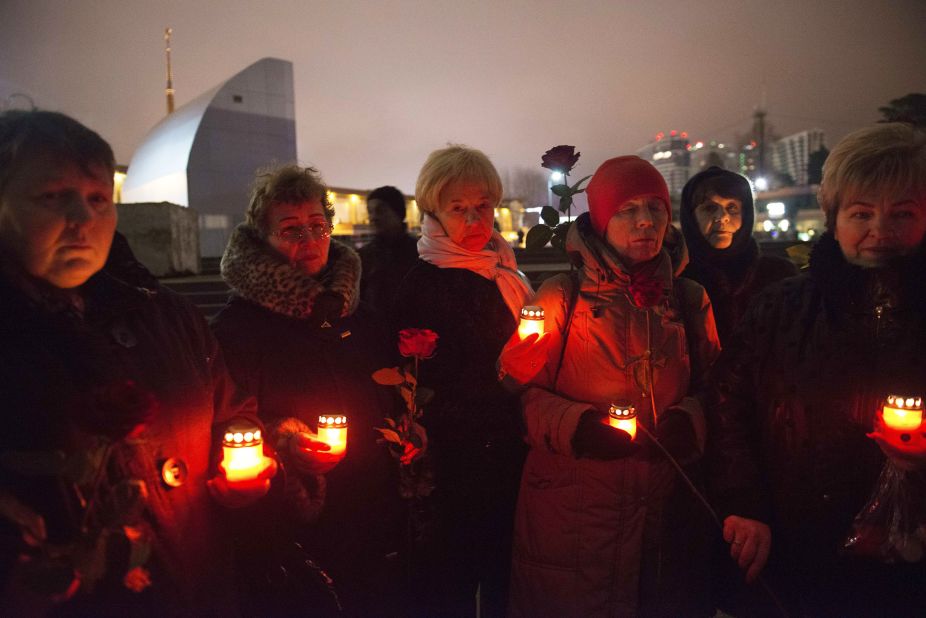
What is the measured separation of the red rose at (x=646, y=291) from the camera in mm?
2080

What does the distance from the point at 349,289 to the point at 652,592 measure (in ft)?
5.77

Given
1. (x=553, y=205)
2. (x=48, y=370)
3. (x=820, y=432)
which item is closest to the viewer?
(x=48, y=370)

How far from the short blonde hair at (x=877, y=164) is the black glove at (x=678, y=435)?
898 mm

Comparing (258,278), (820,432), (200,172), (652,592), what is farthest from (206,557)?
(200,172)

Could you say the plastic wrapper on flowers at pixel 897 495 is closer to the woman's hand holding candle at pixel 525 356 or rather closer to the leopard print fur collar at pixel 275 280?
the woman's hand holding candle at pixel 525 356

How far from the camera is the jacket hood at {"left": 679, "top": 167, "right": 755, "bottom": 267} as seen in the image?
3.31 meters

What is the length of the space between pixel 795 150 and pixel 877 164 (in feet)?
381

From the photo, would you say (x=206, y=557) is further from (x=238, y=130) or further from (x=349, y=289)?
(x=238, y=130)

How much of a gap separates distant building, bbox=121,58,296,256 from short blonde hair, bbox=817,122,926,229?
22171mm

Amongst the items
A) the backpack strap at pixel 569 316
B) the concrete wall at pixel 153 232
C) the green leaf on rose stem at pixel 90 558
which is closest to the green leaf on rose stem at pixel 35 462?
the green leaf on rose stem at pixel 90 558

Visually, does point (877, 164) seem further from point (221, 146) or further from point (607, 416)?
point (221, 146)

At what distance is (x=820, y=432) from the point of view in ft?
6.20

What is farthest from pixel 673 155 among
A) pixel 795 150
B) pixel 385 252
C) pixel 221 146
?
pixel 385 252

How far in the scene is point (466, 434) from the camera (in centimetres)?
260
